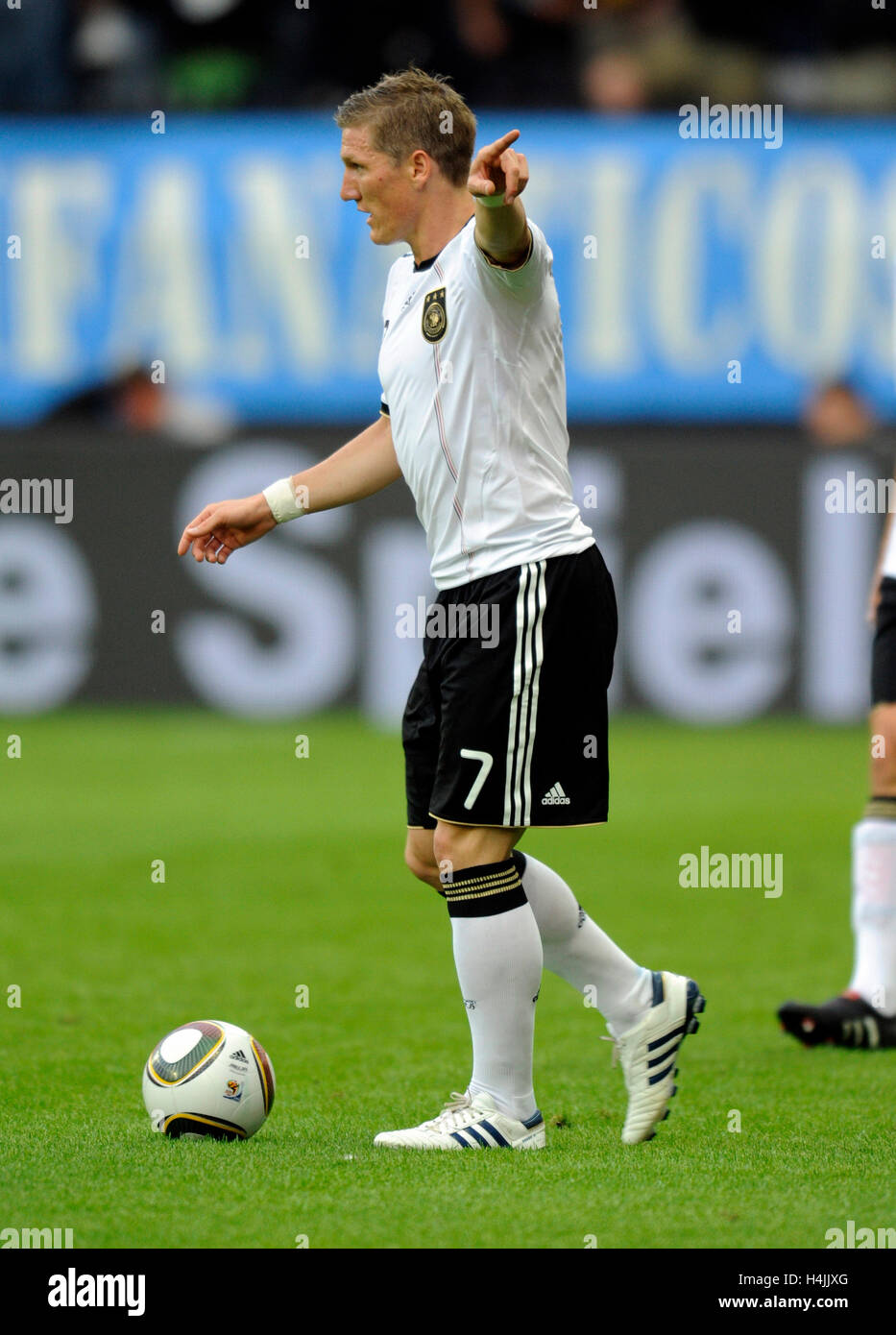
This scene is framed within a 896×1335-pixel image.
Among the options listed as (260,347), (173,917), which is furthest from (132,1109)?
(260,347)

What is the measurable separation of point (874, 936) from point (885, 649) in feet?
2.67

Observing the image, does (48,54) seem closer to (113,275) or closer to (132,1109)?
(113,275)

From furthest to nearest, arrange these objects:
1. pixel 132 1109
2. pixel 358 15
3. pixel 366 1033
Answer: pixel 358 15, pixel 366 1033, pixel 132 1109

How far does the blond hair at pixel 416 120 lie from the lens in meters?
4.27

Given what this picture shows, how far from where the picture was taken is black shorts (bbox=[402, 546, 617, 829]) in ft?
13.6

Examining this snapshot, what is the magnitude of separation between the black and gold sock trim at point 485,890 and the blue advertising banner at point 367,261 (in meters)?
10.4

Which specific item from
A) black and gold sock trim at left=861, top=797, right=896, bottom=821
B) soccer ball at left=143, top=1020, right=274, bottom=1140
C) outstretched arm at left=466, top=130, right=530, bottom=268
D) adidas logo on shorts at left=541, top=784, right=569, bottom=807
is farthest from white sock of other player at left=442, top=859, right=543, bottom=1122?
black and gold sock trim at left=861, top=797, right=896, bottom=821

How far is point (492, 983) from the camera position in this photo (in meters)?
4.19

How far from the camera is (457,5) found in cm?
1551

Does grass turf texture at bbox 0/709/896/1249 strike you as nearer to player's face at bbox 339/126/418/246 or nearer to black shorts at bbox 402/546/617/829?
black shorts at bbox 402/546/617/829

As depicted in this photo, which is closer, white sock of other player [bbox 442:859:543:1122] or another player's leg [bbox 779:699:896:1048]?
white sock of other player [bbox 442:859:543:1122]

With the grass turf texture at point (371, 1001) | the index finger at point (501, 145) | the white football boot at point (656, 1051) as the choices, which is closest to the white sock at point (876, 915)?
the grass turf texture at point (371, 1001)

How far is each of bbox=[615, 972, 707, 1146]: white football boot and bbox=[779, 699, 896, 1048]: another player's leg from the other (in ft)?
3.25

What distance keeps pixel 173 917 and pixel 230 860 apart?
1.27 metres
